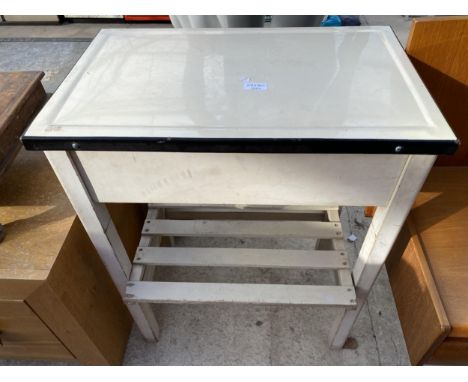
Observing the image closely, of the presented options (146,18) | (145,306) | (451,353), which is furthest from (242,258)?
(146,18)

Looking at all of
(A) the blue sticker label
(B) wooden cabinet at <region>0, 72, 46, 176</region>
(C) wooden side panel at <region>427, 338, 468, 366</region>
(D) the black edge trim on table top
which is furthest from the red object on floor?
(C) wooden side panel at <region>427, 338, 468, 366</region>

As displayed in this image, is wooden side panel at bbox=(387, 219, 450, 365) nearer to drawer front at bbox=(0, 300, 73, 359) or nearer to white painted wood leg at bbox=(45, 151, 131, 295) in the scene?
white painted wood leg at bbox=(45, 151, 131, 295)

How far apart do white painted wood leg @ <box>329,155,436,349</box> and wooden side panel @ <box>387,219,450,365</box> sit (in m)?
0.12

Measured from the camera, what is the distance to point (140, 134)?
2.15 ft

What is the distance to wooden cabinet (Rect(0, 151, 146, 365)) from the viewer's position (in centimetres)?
86

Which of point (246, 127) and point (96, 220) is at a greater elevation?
point (246, 127)

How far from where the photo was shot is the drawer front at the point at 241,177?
710 millimetres

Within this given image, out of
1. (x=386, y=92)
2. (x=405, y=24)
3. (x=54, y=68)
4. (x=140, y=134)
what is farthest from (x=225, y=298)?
(x=405, y=24)

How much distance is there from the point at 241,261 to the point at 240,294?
0.34 ft

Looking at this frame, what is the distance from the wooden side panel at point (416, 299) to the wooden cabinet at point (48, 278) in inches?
35.6

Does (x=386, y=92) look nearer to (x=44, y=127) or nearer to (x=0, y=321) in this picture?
(x=44, y=127)

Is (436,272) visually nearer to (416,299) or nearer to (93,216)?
(416,299)

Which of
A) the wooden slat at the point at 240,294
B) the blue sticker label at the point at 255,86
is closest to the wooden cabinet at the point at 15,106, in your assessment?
the wooden slat at the point at 240,294

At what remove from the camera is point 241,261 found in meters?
1.09
